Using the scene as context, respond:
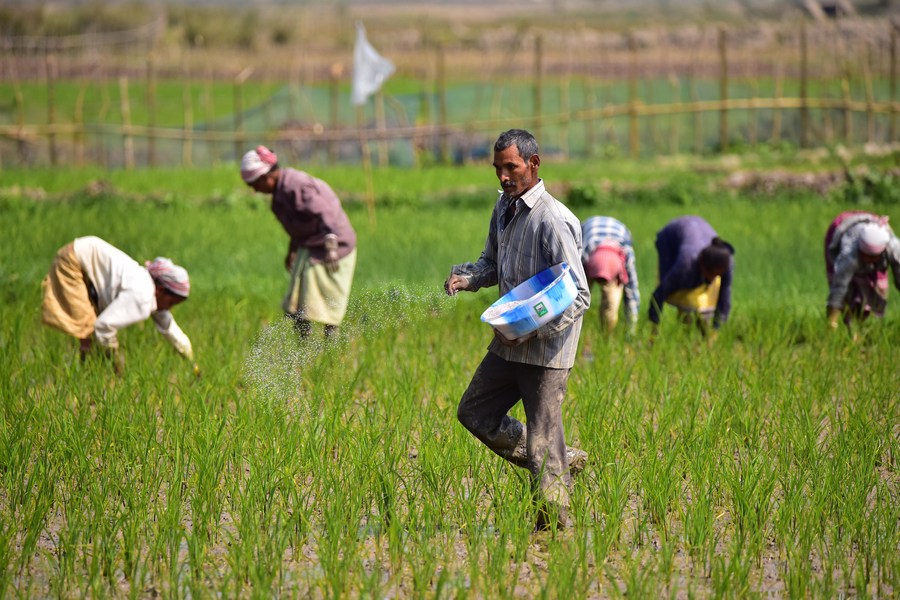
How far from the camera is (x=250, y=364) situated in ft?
19.6

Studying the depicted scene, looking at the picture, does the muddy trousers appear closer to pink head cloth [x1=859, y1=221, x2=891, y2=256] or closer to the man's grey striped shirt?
the man's grey striped shirt

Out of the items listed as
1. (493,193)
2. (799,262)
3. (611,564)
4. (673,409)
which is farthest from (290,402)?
(493,193)

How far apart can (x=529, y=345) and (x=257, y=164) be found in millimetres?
2595

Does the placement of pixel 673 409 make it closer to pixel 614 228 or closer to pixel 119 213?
pixel 614 228

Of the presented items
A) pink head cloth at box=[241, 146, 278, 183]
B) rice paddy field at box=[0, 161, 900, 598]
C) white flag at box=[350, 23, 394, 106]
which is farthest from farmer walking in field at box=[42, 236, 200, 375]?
white flag at box=[350, 23, 394, 106]

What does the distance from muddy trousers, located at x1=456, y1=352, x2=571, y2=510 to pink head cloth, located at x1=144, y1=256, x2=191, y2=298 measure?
209cm

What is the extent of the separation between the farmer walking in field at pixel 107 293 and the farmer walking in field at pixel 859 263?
3478 millimetres

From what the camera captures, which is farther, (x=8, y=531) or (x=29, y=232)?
(x=29, y=232)

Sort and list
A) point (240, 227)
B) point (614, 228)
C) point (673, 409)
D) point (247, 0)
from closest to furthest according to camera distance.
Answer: point (673, 409) < point (614, 228) < point (240, 227) < point (247, 0)

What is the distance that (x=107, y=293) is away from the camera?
586cm

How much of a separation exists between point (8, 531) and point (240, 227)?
7655mm

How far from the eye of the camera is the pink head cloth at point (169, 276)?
570cm

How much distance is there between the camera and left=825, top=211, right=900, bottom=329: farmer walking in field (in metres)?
6.39

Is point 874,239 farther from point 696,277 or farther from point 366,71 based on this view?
point 366,71
